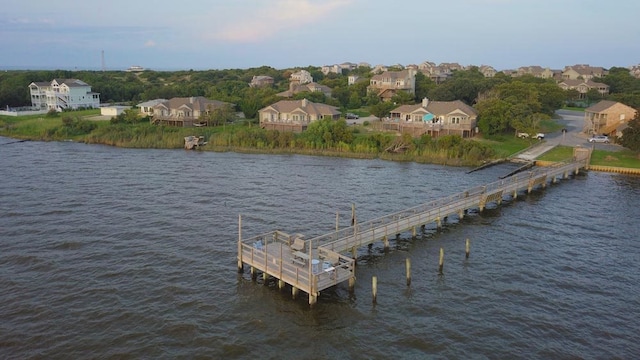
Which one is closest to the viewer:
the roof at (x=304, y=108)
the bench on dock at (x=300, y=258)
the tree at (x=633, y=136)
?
the bench on dock at (x=300, y=258)

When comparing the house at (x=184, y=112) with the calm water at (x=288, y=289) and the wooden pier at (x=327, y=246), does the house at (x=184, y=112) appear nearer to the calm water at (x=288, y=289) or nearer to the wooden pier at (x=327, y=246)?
the calm water at (x=288, y=289)

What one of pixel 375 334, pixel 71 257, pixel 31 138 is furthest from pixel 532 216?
pixel 31 138

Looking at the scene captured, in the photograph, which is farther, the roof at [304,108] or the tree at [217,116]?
the tree at [217,116]

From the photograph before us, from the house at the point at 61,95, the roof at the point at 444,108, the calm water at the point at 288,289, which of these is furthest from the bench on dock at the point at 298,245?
the house at the point at 61,95

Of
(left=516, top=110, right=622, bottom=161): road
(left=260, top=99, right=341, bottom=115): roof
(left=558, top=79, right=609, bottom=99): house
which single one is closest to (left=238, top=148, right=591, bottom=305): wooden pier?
(left=516, top=110, right=622, bottom=161): road

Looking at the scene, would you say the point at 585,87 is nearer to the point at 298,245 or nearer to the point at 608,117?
the point at 608,117

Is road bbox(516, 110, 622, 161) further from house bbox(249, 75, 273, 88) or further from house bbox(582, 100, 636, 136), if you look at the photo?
house bbox(249, 75, 273, 88)

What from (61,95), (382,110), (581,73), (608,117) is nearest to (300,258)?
(382,110)
